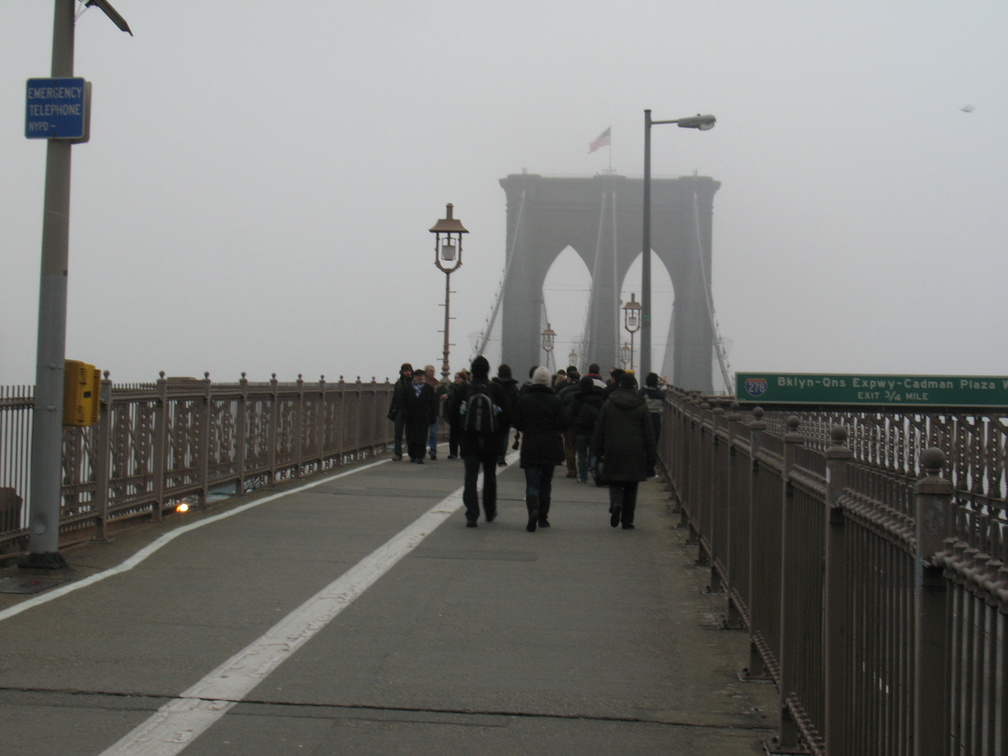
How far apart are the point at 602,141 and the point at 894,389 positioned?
32.0m

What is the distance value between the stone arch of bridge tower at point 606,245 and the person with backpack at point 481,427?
63523 mm

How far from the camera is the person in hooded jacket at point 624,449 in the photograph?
1249 cm

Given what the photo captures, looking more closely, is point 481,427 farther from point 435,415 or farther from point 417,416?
point 435,415

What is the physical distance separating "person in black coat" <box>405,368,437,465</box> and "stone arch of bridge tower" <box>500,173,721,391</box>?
5525 centimetres

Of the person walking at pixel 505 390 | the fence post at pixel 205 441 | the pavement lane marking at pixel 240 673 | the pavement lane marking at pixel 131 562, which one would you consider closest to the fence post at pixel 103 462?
the pavement lane marking at pixel 131 562

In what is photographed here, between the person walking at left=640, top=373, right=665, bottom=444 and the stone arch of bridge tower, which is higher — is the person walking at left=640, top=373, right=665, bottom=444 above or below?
below

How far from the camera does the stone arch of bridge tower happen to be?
79375 mm

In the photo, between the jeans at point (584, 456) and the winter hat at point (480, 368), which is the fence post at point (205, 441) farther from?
the jeans at point (584, 456)

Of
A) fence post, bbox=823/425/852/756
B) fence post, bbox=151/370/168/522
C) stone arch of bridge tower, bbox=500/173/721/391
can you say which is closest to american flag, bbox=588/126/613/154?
stone arch of bridge tower, bbox=500/173/721/391

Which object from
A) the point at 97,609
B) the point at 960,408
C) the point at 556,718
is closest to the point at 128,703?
the point at 556,718

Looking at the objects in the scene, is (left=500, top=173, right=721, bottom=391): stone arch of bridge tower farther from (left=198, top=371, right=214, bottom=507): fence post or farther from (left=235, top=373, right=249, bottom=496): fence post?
(left=198, top=371, right=214, bottom=507): fence post

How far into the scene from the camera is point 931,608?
2779 millimetres

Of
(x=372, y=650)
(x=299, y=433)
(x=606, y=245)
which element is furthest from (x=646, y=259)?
(x=606, y=245)

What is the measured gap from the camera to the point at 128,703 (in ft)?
17.5
